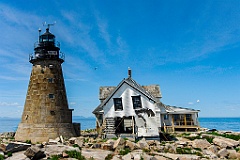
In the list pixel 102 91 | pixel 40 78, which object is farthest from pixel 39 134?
pixel 102 91

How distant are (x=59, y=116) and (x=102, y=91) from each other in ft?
26.2

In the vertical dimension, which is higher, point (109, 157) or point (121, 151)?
point (121, 151)

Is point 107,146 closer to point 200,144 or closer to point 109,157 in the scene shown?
point 109,157

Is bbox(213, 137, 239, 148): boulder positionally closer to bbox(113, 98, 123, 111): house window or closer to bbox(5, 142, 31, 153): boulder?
bbox(113, 98, 123, 111): house window

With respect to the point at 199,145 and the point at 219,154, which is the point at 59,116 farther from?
the point at 219,154

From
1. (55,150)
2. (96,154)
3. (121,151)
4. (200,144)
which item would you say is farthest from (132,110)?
(55,150)

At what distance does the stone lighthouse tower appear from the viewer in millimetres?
24188

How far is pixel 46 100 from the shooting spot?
2509 cm

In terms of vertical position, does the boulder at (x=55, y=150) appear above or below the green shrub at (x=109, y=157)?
above

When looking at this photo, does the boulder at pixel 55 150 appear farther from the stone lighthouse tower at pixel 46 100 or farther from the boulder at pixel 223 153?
the boulder at pixel 223 153

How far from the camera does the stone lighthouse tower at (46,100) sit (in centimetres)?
2419

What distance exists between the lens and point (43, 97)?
2512cm

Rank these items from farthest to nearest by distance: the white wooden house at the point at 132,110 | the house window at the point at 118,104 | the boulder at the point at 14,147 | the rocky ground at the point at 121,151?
the house window at the point at 118,104
the white wooden house at the point at 132,110
the boulder at the point at 14,147
the rocky ground at the point at 121,151

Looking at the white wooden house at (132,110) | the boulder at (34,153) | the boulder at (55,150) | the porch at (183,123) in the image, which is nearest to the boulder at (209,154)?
the white wooden house at (132,110)
